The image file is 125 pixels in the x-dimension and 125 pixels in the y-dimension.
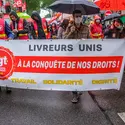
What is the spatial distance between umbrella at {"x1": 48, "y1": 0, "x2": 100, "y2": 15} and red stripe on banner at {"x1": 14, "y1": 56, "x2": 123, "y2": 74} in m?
1.40

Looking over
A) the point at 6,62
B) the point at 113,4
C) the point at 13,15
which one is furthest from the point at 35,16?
the point at 6,62

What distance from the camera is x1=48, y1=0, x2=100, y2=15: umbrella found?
7.86 m

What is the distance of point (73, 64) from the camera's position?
703 cm

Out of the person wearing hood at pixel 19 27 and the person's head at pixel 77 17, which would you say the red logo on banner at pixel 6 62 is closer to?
the person's head at pixel 77 17

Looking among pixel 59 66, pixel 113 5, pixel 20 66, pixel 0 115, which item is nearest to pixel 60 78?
pixel 59 66

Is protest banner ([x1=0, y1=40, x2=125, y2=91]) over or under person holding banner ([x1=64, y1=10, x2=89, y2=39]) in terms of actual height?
under

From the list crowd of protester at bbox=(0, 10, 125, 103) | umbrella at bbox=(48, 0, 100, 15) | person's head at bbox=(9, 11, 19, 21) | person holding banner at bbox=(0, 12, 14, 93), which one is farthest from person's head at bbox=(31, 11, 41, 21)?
person holding banner at bbox=(0, 12, 14, 93)

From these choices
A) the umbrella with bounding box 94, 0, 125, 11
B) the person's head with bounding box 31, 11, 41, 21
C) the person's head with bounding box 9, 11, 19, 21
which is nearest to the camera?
the person's head with bounding box 9, 11, 19, 21

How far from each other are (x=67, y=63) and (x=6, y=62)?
46.3 inches

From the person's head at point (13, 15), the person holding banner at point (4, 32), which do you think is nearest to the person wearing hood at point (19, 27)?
the person's head at point (13, 15)

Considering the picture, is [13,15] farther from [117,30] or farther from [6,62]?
[117,30]

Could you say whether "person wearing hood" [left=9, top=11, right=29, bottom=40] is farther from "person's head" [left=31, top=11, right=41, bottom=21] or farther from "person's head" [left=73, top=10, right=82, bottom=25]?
"person's head" [left=73, top=10, right=82, bottom=25]

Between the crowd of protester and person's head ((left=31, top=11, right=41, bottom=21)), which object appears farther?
person's head ((left=31, top=11, right=41, bottom=21))

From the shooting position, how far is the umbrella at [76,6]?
7.86 metres
